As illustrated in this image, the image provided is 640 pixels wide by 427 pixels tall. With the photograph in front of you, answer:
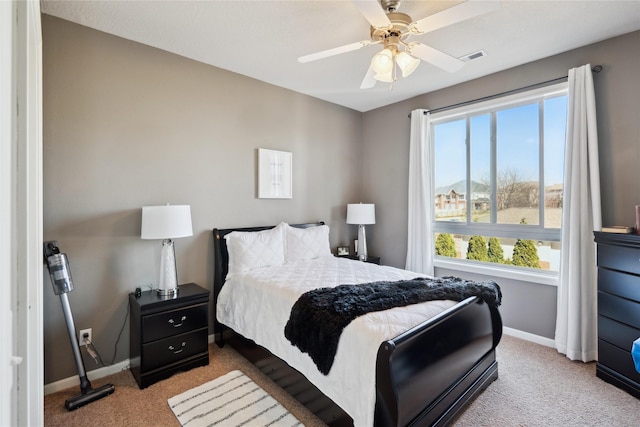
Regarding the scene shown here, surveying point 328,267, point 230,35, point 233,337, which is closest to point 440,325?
point 328,267

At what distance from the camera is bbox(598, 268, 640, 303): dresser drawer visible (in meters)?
2.20

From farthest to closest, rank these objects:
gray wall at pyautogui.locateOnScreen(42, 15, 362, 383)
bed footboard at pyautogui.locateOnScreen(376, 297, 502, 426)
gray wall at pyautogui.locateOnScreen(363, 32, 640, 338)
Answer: gray wall at pyautogui.locateOnScreen(363, 32, 640, 338), gray wall at pyautogui.locateOnScreen(42, 15, 362, 383), bed footboard at pyautogui.locateOnScreen(376, 297, 502, 426)

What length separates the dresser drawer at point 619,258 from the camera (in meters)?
2.20

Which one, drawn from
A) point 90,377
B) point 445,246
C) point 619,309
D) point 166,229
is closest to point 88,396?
point 90,377

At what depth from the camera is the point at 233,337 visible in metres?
2.91

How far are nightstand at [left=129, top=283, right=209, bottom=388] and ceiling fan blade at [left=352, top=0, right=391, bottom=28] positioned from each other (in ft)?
7.85

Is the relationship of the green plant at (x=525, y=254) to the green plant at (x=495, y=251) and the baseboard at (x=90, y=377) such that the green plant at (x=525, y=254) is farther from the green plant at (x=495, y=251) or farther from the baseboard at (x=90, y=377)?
the baseboard at (x=90, y=377)

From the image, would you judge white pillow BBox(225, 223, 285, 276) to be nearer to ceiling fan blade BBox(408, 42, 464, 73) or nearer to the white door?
the white door

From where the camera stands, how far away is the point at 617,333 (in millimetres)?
2320

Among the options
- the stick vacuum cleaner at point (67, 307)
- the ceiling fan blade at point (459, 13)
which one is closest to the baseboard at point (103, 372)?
the stick vacuum cleaner at point (67, 307)

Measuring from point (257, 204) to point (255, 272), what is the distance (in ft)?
3.09

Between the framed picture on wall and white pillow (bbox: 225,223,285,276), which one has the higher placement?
the framed picture on wall

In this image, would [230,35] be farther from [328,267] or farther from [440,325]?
[440,325]

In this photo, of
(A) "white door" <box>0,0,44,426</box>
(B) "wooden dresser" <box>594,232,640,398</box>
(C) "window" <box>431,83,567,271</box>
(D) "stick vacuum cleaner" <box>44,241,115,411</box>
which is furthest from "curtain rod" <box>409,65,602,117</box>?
(D) "stick vacuum cleaner" <box>44,241,115,411</box>
